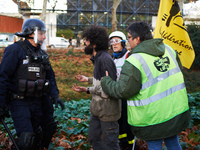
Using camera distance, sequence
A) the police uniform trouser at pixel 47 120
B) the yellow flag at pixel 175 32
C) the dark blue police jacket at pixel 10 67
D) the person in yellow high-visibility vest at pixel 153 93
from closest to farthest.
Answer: the person in yellow high-visibility vest at pixel 153 93 < the dark blue police jacket at pixel 10 67 < the police uniform trouser at pixel 47 120 < the yellow flag at pixel 175 32

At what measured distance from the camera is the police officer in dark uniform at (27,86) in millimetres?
3383

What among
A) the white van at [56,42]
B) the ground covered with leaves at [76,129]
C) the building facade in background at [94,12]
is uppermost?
the building facade in background at [94,12]

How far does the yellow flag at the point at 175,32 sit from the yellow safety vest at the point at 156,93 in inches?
134

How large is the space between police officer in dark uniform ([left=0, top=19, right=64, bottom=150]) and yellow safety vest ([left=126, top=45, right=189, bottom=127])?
1609 millimetres

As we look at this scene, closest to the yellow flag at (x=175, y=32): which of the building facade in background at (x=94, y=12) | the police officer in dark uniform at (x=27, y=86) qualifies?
the police officer in dark uniform at (x=27, y=86)

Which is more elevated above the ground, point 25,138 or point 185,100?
point 185,100

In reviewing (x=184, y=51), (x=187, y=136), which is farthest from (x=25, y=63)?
(x=184, y=51)

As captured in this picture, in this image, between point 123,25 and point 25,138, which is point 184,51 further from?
point 123,25

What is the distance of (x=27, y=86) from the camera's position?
11.5 feet

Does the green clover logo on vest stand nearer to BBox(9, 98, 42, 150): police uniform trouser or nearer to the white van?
BBox(9, 98, 42, 150): police uniform trouser

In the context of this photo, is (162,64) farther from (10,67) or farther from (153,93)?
(10,67)

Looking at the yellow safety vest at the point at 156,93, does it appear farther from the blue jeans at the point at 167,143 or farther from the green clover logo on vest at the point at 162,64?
the blue jeans at the point at 167,143

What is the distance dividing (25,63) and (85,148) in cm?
202

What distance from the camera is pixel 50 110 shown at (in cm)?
402
